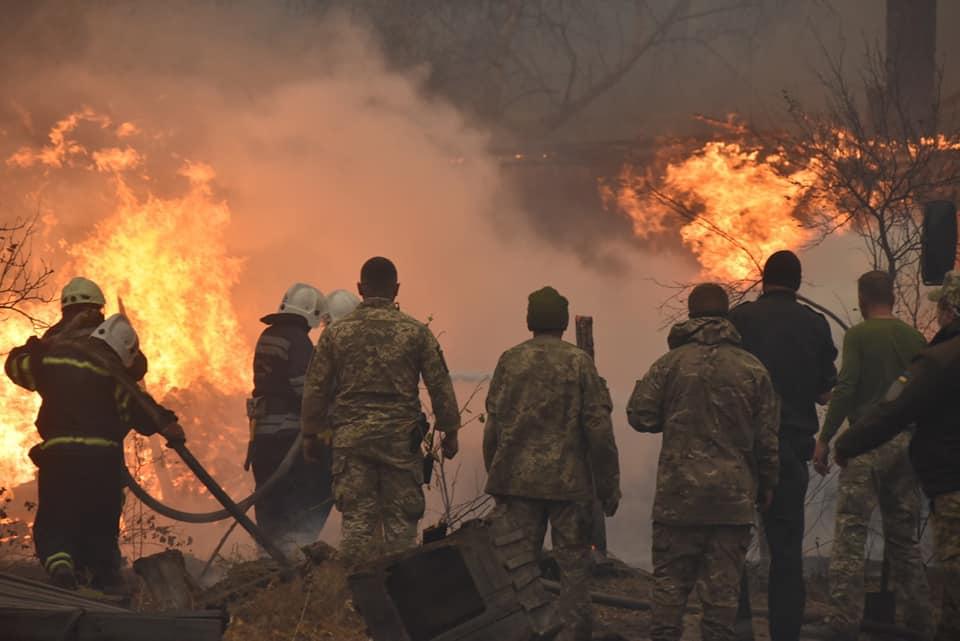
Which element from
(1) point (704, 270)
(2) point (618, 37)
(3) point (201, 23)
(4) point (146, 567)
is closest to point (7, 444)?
(4) point (146, 567)

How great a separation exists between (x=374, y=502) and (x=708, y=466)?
82.0 inches

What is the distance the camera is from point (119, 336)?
23.7 feet

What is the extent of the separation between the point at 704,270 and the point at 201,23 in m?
8.49

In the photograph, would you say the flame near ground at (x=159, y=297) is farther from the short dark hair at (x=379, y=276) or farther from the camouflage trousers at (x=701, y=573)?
the camouflage trousers at (x=701, y=573)

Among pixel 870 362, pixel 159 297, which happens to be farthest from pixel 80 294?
pixel 159 297

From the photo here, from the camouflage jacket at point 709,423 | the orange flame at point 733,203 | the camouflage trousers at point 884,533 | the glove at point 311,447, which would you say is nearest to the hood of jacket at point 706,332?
the camouflage jacket at point 709,423

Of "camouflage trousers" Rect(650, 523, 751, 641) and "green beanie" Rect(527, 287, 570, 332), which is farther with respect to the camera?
"green beanie" Rect(527, 287, 570, 332)

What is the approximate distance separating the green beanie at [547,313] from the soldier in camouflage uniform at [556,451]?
0.28 ft

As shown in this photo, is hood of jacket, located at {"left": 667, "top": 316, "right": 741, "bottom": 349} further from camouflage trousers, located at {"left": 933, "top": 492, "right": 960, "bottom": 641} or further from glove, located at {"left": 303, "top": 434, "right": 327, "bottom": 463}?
glove, located at {"left": 303, "top": 434, "right": 327, "bottom": 463}

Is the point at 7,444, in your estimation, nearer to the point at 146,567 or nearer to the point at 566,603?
the point at 146,567

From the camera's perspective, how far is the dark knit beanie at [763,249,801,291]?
6824mm

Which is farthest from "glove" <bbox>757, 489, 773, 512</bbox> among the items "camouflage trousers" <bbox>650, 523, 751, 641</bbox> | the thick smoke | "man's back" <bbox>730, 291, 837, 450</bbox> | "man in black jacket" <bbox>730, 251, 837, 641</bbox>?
the thick smoke

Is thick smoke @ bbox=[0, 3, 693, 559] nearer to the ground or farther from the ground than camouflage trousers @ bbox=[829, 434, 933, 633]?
farther from the ground

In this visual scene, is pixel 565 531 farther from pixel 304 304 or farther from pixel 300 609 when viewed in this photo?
pixel 304 304
